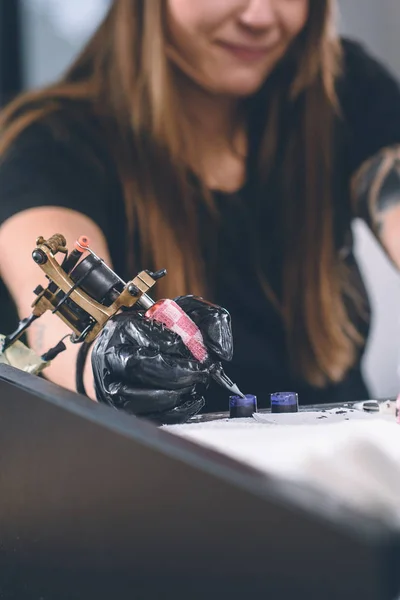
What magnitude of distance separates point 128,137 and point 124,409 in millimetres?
857

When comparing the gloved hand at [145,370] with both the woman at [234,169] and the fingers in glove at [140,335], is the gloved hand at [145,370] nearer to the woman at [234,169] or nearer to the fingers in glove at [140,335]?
the fingers in glove at [140,335]

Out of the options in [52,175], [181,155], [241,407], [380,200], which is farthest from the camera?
[380,200]

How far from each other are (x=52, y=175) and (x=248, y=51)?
1.72 feet

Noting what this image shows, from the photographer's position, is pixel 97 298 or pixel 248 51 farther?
pixel 248 51

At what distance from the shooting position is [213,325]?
2.73ft

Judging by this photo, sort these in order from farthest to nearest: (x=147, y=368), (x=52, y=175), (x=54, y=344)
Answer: (x=52, y=175) → (x=54, y=344) → (x=147, y=368)

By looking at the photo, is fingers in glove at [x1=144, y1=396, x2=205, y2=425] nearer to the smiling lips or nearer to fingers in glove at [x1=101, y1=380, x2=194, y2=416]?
fingers in glove at [x1=101, y1=380, x2=194, y2=416]

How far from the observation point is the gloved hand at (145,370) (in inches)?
30.1

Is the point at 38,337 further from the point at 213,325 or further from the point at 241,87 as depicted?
the point at 241,87

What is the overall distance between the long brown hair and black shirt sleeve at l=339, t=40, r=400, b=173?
0.17 ft

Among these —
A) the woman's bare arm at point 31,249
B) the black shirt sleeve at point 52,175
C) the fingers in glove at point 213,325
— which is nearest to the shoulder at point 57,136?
the black shirt sleeve at point 52,175

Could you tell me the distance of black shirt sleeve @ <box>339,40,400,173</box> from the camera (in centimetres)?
170

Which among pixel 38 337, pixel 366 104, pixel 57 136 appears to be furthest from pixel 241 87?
pixel 38 337

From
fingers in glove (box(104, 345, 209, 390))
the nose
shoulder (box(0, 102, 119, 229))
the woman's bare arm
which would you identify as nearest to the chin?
the nose
